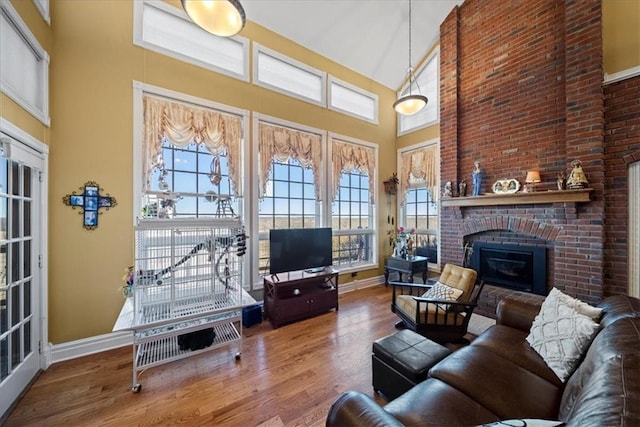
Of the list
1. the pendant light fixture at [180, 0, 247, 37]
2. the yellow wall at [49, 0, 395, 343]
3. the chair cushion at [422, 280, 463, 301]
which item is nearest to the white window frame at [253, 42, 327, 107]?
the yellow wall at [49, 0, 395, 343]

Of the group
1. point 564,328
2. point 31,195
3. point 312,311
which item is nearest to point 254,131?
point 31,195

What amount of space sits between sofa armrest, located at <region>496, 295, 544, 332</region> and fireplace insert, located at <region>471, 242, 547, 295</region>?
1480mm

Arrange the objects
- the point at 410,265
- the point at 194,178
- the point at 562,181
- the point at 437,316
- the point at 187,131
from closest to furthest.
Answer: the point at 437,316 → the point at 562,181 → the point at 187,131 → the point at 194,178 → the point at 410,265

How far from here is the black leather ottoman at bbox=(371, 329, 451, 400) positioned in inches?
70.1

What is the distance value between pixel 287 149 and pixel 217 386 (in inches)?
126

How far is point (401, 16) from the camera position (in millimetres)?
4098

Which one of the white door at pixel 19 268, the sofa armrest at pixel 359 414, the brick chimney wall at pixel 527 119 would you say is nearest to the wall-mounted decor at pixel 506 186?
the brick chimney wall at pixel 527 119

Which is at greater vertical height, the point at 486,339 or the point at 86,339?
the point at 486,339

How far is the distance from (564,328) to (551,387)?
1.39ft

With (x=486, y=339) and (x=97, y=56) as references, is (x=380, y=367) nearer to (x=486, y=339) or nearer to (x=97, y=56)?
(x=486, y=339)

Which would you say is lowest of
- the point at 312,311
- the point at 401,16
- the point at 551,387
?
the point at 312,311

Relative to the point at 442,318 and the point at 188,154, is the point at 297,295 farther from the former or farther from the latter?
the point at 188,154

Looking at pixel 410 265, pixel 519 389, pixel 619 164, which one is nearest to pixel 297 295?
pixel 410 265

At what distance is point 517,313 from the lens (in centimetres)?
231
